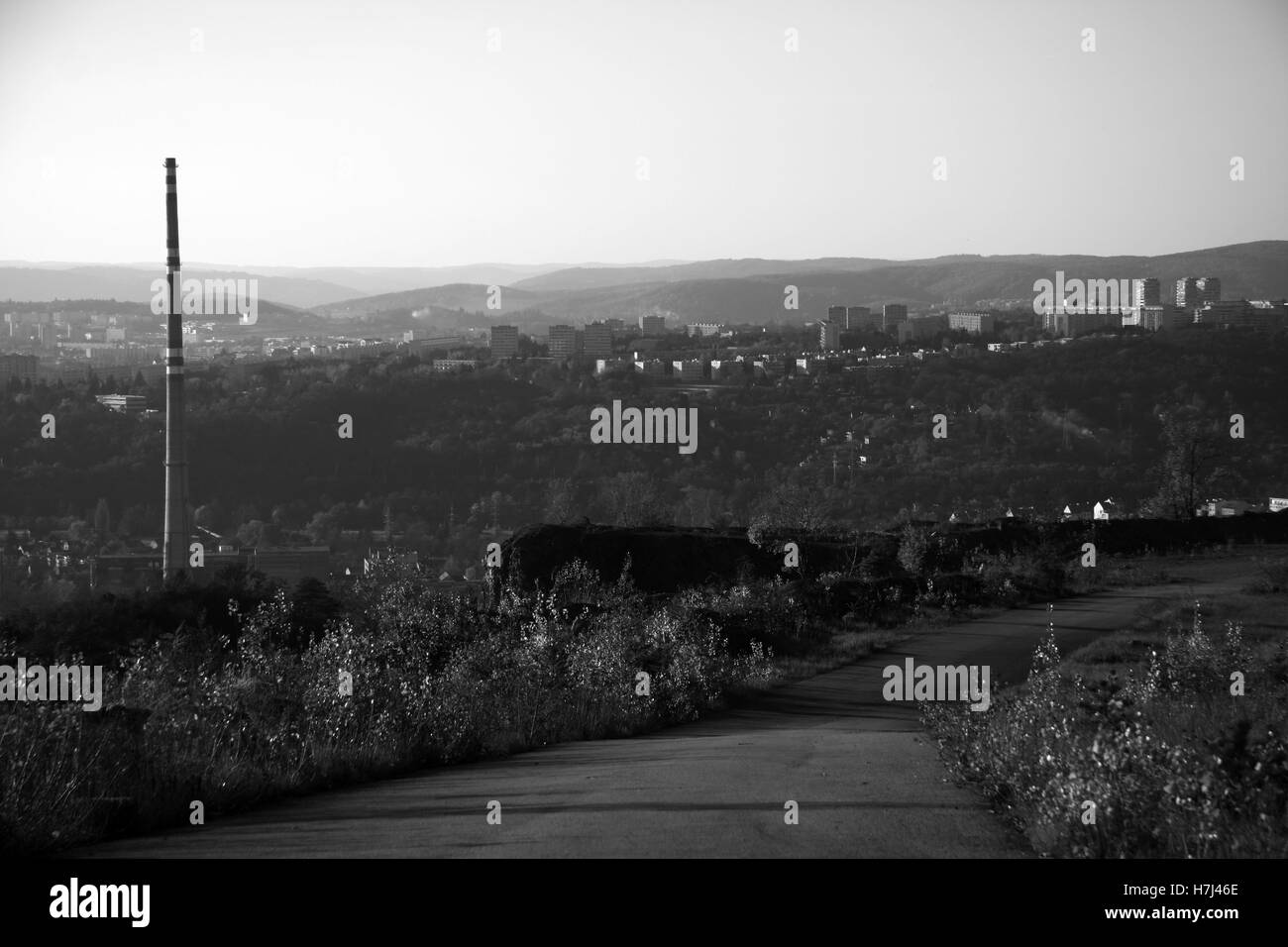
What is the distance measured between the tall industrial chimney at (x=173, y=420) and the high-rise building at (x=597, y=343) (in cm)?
2770

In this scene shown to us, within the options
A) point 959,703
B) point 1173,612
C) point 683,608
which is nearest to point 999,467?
point 1173,612

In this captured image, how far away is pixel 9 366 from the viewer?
152ft

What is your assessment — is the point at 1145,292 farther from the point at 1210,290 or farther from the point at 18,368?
the point at 18,368

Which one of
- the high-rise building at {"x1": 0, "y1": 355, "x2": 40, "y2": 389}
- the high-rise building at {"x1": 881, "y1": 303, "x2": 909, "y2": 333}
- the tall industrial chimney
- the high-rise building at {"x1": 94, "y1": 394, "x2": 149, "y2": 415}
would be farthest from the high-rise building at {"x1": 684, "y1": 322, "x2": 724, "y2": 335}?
the tall industrial chimney

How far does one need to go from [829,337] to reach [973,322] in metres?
11.4

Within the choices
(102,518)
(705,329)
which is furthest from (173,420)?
(705,329)

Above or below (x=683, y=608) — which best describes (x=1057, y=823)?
above

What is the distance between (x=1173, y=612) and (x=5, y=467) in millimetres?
34987

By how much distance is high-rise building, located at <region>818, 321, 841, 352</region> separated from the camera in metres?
64.9

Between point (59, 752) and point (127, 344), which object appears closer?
point (59, 752)

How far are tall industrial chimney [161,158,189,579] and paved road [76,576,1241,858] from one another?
2576 centimetres

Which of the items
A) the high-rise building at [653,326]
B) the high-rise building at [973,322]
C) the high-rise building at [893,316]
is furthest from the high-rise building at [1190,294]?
the high-rise building at [653,326]
